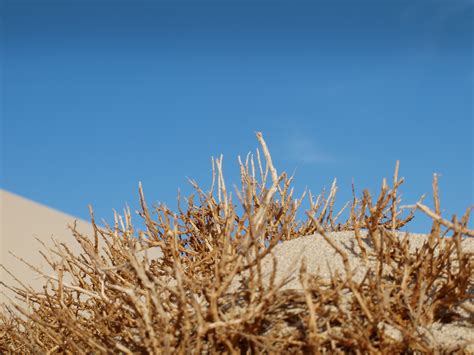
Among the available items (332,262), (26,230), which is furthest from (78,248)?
(332,262)

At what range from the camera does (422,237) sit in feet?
9.72

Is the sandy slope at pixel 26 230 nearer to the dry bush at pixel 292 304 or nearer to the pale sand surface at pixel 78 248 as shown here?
the pale sand surface at pixel 78 248

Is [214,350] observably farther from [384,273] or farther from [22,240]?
[22,240]

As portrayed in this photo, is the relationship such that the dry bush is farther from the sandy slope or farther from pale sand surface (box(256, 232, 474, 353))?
the sandy slope

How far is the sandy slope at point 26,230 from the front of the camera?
12.5 m

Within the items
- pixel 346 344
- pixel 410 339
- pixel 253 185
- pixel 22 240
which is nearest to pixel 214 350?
pixel 346 344

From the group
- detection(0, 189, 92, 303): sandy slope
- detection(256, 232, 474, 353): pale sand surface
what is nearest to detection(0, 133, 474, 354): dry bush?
detection(256, 232, 474, 353): pale sand surface

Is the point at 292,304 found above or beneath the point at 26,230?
beneath

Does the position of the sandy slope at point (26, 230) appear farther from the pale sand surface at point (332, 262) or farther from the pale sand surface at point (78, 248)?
the pale sand surface at point (332, 262)

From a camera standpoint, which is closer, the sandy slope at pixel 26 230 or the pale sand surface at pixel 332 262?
the pale sand surface at pixel 332 262

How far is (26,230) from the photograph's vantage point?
16.3m

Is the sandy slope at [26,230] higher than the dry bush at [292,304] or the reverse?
higher

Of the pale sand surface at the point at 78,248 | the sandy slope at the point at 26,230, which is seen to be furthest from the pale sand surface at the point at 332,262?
the sandy slope at the point at 26,230

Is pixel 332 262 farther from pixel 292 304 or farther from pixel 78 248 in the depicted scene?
pixel 78 248
